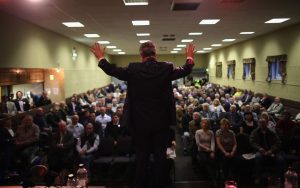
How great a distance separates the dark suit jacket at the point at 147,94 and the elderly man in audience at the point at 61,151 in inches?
137

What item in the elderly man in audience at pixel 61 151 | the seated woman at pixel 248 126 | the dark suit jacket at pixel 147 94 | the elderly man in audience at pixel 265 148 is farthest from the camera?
the seated woman at pixel 248 126

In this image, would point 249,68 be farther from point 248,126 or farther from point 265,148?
point 265,148

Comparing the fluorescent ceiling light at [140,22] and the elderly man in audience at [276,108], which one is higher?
the fluorescent ceiling light at [140,22]

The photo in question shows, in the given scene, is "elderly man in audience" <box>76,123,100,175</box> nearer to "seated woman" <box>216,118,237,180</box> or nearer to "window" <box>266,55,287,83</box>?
"seated woman" <box>216,118,237,180</box>

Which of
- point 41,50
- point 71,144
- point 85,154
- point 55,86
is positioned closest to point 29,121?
point 71,144

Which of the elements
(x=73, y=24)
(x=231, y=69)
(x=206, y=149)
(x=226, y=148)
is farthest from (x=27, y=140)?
(x=231, y=69)

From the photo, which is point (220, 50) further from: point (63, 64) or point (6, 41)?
point (6, 41)

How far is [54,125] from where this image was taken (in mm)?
8055

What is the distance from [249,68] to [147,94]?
13019mm

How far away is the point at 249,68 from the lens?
46.1 feet

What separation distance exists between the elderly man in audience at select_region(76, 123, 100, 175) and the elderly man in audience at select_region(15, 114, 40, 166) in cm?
97

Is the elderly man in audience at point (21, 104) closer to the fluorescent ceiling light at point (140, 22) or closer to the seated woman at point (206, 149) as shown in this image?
the fluorescent ceiling light at point (140, 22)

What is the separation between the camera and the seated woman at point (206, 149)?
16.4 ft

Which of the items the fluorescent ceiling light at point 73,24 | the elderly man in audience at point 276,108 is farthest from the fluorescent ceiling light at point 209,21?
the fluorescent ceiling light at point 73,24
